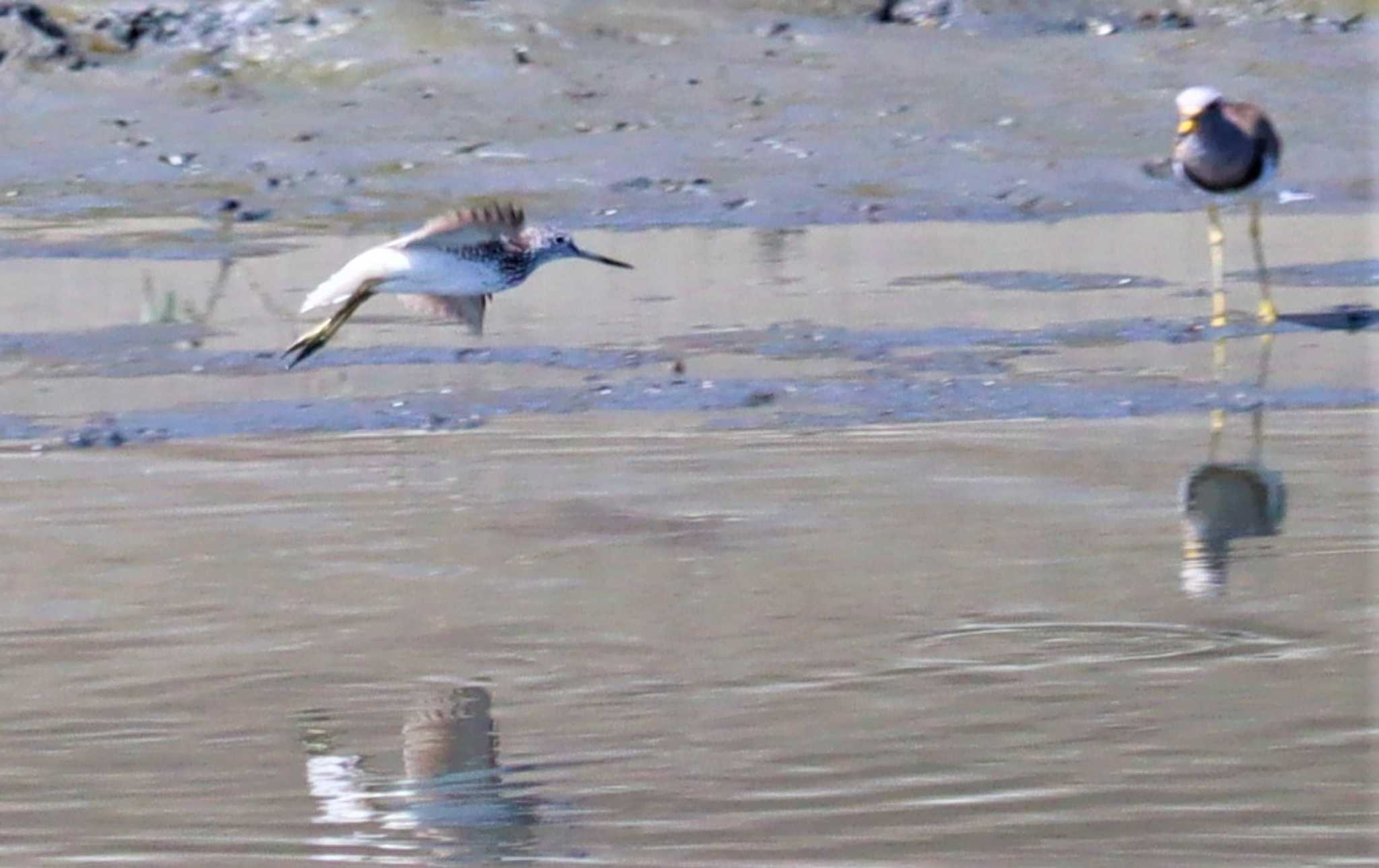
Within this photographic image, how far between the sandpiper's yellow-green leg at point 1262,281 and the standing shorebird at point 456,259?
2.74 metres

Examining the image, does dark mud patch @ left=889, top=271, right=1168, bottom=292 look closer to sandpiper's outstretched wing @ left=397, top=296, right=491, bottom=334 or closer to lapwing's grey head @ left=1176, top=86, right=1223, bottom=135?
lapwing's grey head @ left=1176, top=86, right=1223, bottom=135

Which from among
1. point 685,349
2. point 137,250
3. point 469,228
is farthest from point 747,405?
point 137,250

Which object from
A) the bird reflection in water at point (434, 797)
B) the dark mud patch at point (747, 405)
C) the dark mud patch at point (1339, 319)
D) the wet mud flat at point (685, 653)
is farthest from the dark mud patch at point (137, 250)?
the bird reflection in water at point (434, 797)

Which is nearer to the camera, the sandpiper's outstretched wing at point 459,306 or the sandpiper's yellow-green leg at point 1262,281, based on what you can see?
the sandpiper's outstretched wing at point 459,306

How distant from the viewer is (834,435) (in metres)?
7.79

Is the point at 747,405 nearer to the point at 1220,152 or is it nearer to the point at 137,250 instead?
the point at 1220,152

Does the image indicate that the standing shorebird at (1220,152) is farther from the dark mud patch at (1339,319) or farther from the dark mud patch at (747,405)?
the dark mud patch at (747,405)

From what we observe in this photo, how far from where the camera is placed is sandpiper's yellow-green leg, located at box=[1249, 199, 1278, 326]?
9.63m

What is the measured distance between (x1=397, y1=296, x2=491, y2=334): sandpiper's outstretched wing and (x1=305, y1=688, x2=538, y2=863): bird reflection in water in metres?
3.23

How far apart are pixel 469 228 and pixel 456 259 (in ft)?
0.75

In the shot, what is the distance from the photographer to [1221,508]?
6711mm

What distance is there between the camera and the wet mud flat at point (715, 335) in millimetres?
8227

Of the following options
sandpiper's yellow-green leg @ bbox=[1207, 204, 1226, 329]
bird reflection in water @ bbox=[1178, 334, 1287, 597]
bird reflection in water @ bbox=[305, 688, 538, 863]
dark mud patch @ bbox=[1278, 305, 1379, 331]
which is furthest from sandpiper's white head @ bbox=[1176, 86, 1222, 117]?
bird reflection in water @ bbox=[305, 688, 538, 863]

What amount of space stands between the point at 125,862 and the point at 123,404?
4346 millimetres
